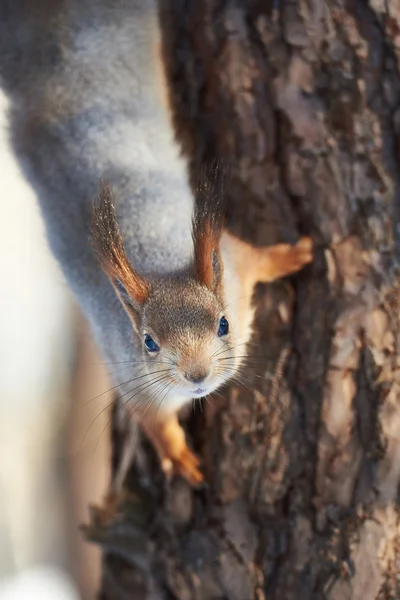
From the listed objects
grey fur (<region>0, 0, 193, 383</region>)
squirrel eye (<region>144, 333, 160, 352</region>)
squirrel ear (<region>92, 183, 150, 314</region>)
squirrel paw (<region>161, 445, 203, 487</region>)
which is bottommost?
squirrel paw (<region>161, 445, 203, 487</region>)

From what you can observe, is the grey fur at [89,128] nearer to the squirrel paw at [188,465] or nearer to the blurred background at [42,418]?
the blurred background at [42,418]

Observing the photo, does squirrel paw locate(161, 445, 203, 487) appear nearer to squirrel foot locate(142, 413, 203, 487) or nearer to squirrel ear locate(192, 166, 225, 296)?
squirrel foot locate(142, 413, 203, 487)

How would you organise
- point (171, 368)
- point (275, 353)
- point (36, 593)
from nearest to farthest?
point (171, 368)
point (275, 353)
point (36, 593)

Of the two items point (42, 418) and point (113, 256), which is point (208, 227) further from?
point (42, 418)

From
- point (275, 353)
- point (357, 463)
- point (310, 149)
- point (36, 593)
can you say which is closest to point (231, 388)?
point (275, 353)

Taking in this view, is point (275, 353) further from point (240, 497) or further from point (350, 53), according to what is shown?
point (350, 53)

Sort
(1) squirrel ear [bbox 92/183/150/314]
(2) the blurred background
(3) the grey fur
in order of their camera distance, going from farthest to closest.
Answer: (2) the blurred background, (3) the grey fur, (1) squirrel ear [bbox 92/183/150/314]

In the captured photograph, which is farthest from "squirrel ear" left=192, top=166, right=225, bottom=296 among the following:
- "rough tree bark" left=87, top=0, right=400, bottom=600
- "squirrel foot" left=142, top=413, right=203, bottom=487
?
"squirrel foot" left=142, top=413, right=203, bottom=487
